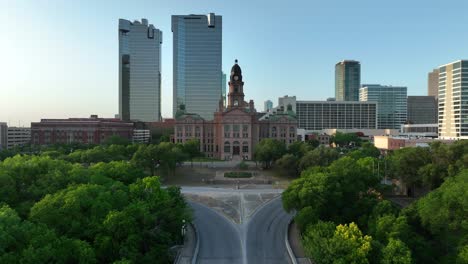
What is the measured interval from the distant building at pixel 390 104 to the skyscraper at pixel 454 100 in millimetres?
92766

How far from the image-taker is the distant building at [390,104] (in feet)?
637

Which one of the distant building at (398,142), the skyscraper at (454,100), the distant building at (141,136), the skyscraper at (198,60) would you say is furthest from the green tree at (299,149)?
the skyscraper at (198,60)

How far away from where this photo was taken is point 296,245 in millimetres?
34219

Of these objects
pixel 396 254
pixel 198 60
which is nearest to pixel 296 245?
pixel 396 254

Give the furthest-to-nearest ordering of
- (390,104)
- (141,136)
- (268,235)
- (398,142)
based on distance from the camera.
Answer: (390,104) < (141,136) < (398,142) < (268,235)

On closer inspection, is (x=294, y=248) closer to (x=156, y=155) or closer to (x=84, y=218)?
(x=84, y=218)

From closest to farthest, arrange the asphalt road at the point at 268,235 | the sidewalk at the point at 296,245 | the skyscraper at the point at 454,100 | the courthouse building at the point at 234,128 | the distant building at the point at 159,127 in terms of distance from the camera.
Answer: the sidewalk at the point at 296,245 < the asphalt road at the point at 268,235 < the skyscraper at the point at 454,100 < the courthouse building at the point at 234,128 < the distant building at the point at 159,127

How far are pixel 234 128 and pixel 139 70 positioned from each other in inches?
4168

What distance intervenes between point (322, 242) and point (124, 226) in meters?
14.6

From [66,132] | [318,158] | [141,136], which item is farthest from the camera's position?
[141,136]

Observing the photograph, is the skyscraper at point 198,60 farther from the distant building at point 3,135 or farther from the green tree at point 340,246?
the green tree at point 340,246

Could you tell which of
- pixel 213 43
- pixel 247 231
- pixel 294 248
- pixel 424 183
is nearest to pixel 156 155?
pixel 247 231

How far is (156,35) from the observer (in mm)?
192625

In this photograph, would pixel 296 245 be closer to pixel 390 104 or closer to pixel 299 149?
pixel 299 149
